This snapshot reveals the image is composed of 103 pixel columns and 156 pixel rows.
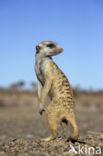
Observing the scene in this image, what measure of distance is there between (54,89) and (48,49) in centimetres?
83

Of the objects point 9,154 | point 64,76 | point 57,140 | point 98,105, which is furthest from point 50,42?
point 98,105

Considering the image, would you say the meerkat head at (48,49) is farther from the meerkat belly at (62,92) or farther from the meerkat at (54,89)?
the meerkat belly at (62,92)

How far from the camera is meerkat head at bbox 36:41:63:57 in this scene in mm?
5820

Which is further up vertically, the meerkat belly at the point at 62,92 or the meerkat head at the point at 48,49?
the meerkat head at the point at 48,49

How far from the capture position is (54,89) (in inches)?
222

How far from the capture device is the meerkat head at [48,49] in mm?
5820

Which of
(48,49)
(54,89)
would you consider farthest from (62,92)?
(48,49)

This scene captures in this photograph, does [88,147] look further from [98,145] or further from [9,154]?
[9,154]

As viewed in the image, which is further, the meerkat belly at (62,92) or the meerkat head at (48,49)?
the meerkat head at (48,49)

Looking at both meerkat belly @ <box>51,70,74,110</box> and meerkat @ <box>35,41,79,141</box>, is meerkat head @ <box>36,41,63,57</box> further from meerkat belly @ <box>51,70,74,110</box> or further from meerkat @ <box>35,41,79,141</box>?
meerkat belly @ <box>51,70,74,110</box>

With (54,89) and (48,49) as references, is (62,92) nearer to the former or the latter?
(54,89)

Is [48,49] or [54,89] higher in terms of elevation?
[48,49]

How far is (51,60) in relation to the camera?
586 centimetres

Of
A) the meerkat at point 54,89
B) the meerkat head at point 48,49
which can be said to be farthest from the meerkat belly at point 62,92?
the meerkat head at point 48,49
